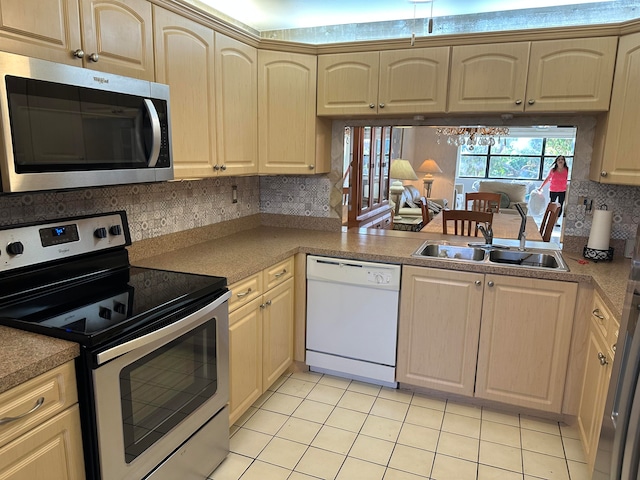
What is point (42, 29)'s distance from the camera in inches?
58.5

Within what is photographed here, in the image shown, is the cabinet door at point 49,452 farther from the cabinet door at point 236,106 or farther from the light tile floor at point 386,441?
the cabinet door at point 236,106

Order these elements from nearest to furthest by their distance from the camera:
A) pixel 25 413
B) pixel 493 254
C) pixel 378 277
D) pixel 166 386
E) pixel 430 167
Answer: pixel 25 413
pixel 166 386
pixel 378 277
pixel 493 254
pixel 430 167

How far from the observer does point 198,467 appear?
190 centimetres

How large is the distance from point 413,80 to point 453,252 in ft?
3.64

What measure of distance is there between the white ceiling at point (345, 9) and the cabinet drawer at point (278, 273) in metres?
1.56

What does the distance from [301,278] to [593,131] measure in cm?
196

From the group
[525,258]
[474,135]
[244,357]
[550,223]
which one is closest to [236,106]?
[244,357]

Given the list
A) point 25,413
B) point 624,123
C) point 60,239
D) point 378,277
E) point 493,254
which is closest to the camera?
point 25,413

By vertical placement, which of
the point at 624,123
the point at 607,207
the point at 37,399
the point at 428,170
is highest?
the point at 624,123

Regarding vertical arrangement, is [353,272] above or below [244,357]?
above

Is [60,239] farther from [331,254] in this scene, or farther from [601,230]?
[601,230]

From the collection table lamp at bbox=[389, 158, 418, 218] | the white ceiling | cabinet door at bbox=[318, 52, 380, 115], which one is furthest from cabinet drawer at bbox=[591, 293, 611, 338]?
table lamp at bbox=[389, 158, 418, 218]

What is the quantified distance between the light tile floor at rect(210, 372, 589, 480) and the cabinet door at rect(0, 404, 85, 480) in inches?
33.2

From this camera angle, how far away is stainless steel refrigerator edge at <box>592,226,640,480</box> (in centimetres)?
101
